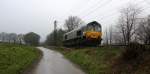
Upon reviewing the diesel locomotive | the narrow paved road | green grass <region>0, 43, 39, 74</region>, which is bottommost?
the narrow paved road

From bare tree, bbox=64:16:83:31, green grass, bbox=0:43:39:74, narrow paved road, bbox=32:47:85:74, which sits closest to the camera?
green grass, bbox=0:43:39:74

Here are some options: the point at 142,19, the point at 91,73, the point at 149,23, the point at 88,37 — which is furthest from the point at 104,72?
the point at 142,19

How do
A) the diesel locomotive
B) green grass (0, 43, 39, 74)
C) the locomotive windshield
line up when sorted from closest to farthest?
green grass (0, 43, 39, 74), the diesel locomotive, the locomotive windshield

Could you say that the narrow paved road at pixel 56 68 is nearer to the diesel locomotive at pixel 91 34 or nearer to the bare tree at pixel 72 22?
the diesel locomotive at pixel 91 34

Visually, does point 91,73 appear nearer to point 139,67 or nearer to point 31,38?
point 139,67

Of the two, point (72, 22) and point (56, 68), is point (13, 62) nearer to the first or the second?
point (56, 68)

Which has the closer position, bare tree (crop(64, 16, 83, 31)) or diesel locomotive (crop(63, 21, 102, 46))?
diesel locomotive (crop(63, 21, 102, 46))

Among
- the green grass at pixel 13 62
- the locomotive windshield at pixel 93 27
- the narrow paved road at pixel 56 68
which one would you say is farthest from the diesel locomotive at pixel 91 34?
the narrow paved road at pixel 56 68

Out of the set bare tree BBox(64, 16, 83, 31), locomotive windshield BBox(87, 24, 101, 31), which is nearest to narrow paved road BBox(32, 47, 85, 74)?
locomotive windshield BBox(87, 24, 101, 31)

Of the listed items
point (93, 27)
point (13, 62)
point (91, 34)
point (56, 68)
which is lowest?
point (56, 68)

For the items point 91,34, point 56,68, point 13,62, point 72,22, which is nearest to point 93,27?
point 91,34

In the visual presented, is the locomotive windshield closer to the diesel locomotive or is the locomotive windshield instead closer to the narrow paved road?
the diesel locomotive

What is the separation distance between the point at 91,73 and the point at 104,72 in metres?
1.31

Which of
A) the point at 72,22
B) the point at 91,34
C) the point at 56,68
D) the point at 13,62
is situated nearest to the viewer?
the point at 56,68
